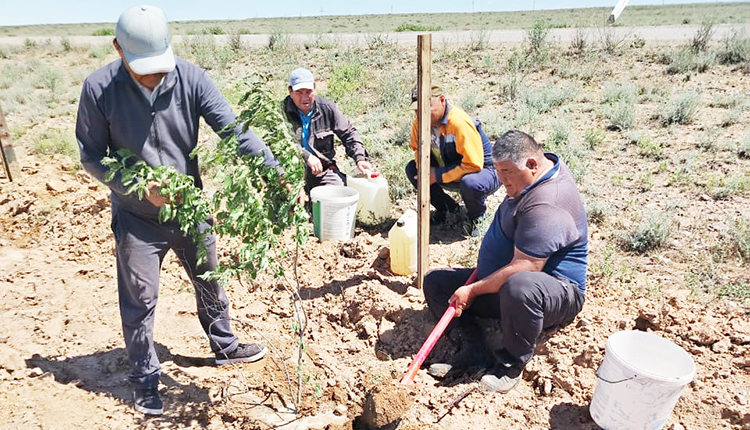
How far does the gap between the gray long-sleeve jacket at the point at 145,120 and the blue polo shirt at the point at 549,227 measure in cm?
128

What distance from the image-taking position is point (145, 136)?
2.60m

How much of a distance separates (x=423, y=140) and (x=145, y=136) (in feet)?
5.52

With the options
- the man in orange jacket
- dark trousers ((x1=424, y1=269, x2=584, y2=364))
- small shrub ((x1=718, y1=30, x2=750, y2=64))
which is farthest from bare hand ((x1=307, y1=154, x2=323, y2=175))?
small shrub ((x1=718, y1=30, x2=750, y2=64))

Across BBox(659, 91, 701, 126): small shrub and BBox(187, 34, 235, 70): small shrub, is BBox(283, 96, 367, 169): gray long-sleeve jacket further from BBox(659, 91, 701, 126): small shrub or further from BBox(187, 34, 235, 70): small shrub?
BBox(187, 34, 235, 70): small shrub

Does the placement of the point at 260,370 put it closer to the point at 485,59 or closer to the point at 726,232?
the point at 726,232

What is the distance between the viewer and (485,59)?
12.1 metres

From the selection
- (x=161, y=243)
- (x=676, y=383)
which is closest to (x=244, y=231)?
(x=161, y=243)

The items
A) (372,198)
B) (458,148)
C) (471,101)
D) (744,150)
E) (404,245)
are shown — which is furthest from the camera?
(471,101)

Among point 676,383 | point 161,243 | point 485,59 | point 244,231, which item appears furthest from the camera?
point 485,59

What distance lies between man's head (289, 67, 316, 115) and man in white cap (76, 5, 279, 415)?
6.73 ft

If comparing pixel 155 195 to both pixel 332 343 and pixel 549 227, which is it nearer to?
pixel 332 343

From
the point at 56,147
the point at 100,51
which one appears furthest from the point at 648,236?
the point at 100,51

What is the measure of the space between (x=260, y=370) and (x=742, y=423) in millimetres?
2459

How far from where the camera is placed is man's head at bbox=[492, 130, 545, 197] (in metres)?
2.85
